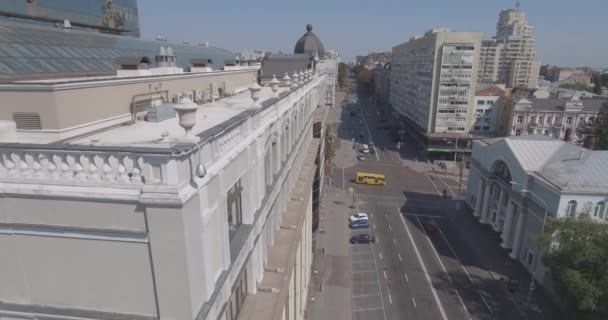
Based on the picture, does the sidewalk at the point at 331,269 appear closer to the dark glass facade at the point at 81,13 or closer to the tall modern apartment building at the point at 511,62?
the dark glass facade at the point at 81,13

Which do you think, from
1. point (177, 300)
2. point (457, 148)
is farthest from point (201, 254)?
point (457, 148)

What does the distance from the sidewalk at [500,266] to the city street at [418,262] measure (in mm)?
184

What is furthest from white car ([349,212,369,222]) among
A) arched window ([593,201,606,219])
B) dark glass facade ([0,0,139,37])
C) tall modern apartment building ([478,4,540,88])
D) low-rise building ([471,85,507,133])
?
tall modern apartment building ([478,4,540,88])

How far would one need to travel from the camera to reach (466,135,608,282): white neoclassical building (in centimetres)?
3462

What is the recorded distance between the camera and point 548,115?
76.4m

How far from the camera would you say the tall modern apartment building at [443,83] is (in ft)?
246

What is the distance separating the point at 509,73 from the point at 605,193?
15386 centimetres

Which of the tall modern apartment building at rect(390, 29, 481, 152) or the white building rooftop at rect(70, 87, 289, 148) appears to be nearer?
the white building rooftop at rect(70, 87, 289, 148)

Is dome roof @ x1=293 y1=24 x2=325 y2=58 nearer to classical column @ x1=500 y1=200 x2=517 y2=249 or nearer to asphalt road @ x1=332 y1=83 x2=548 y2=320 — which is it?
asphalt road @ x1=332 y1=83 x2=548 y2=320

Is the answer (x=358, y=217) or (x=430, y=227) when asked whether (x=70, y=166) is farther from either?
(x=430, y=227)

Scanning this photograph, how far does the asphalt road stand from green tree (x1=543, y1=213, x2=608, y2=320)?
252 inches

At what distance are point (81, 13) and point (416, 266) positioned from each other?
4380 cm

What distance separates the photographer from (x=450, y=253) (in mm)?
42562

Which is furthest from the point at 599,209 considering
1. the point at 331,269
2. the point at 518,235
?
the point at 331,269
